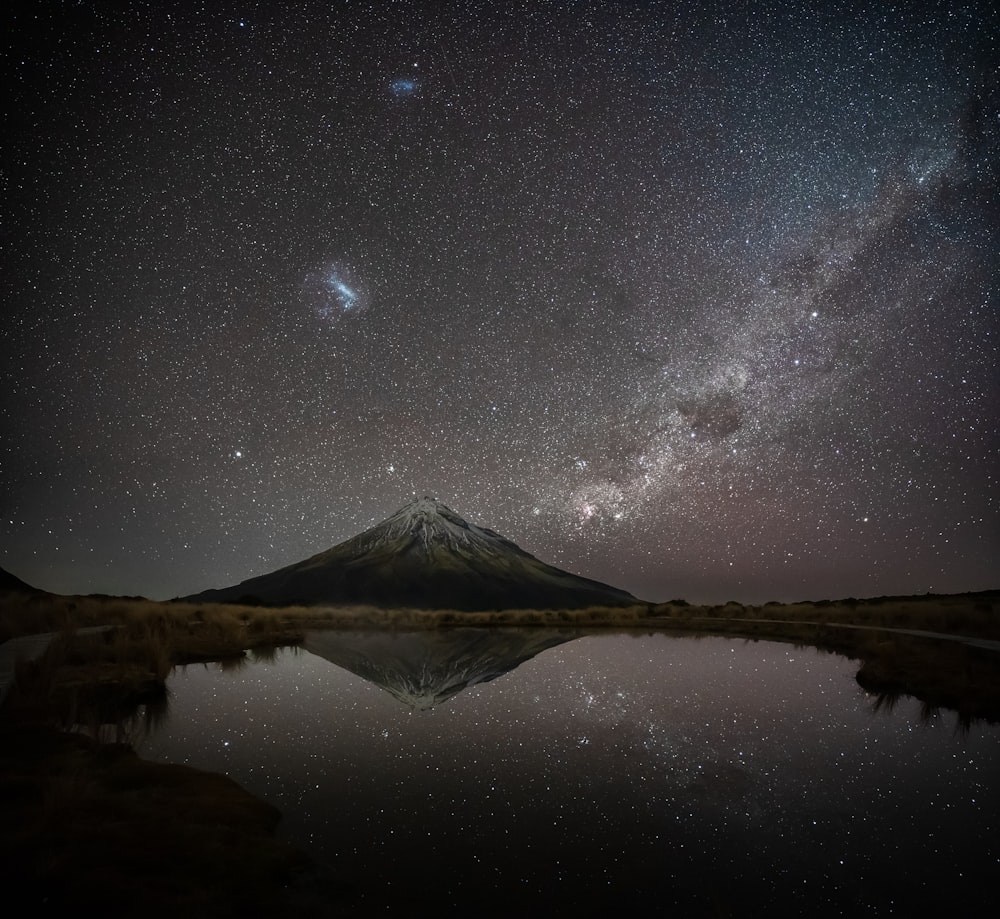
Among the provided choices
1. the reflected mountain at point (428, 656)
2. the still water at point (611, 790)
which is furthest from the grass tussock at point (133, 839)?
the reflected mountain at point (428, 656)

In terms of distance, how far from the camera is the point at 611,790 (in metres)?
8.91

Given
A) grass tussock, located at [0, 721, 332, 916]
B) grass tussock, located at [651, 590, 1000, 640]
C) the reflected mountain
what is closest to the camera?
grass tussock, located at [0, 721, 332, 916]

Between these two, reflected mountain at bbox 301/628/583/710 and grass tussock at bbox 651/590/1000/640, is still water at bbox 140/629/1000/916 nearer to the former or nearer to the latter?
reflected mountain at bbox 301/628/583/710

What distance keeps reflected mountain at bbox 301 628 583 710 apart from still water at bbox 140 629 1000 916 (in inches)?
15.1

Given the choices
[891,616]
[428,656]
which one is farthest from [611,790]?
[891,616]

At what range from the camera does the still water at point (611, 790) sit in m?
6.04

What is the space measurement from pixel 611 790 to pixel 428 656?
17.5 m

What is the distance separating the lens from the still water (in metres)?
6.04

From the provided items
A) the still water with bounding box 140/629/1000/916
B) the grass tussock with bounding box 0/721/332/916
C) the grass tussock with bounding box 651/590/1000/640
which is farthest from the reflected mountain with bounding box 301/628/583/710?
the grass tussock with bounding box 651/590/1000/640

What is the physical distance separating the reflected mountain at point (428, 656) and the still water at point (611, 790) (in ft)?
1.26

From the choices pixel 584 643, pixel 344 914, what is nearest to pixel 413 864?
pixel 344 914

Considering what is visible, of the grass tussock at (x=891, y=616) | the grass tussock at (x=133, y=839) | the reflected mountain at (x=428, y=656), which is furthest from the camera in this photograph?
the grass tussock at (x=891, y=616)

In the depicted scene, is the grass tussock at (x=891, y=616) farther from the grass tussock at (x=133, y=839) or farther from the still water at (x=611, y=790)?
the grass tussock at (x=133, y=839)

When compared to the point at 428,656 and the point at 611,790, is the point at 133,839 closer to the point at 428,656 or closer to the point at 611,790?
the point at 611,790
